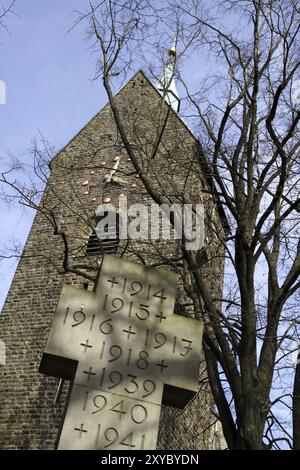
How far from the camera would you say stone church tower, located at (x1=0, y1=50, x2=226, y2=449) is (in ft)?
32.3

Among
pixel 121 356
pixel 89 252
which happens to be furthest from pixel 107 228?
pixel 121 356

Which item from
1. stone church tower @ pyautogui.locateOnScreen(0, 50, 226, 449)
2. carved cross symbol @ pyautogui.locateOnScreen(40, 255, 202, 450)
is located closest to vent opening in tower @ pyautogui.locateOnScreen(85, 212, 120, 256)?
stone church tower @ pyautogui.locateOnScreen(0, 50, 226, 449)

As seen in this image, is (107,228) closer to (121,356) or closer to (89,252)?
(89,252)

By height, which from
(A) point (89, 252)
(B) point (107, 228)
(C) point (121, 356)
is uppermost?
(B) point (107, 228)

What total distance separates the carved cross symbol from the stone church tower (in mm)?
3390

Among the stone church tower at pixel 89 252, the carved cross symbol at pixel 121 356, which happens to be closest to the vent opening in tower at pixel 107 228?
the stone church tower at pixel 89 252

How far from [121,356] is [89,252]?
10.3 meters

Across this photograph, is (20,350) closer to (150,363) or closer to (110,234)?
(110,234)

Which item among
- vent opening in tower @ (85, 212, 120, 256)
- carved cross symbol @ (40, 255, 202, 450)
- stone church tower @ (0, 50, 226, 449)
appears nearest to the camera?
carved cross symbol @ (40, 255, 202, 450)

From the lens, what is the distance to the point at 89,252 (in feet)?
48.6

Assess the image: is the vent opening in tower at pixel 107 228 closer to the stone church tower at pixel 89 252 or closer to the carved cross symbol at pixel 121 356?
the stone church tower at pixel 89 252

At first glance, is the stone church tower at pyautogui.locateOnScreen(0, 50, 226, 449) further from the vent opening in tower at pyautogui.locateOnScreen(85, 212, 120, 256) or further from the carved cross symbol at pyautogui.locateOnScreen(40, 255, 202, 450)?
the carved cross symbol at pyautogui.locateOnScreen(40, 255, 202, 450)
